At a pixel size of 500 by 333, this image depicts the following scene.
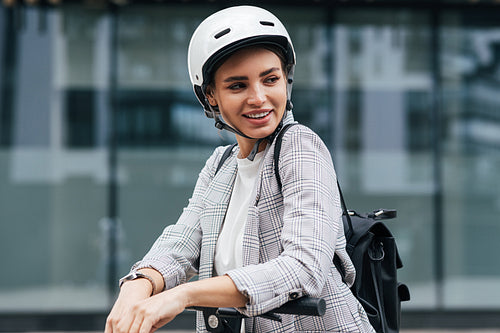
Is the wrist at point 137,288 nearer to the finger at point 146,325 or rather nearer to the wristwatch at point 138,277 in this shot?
the wristwatch at point 138,277

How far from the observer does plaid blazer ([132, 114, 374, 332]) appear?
146 centimetres

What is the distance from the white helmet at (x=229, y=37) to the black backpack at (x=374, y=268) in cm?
26

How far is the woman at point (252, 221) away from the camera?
145 cm

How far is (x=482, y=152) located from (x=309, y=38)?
7.85 feet

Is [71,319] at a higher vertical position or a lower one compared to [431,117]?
lower

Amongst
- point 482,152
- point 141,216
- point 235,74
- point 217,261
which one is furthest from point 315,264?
point 482,152

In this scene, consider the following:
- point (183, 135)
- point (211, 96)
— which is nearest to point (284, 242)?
point (211, 96)

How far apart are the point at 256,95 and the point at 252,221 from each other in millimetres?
346

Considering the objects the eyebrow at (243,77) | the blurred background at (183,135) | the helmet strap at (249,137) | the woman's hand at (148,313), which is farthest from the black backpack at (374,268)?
the blurred background at (183,135)

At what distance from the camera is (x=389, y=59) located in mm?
7070

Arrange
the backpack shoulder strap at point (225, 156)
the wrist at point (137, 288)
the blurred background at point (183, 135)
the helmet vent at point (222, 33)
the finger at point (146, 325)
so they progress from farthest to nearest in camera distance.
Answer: the blurred background at point (183, 135), the backpack shoulder strap at point (225, 156), the helmet vent at point (222, 33), the wrist at point (137, 288), the finger at point (146, 325)

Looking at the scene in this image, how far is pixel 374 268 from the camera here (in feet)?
5.93

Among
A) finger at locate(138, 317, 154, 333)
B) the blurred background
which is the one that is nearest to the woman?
finger at locate(138, 317, 154, 333)

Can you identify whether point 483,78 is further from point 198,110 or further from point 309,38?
point 198,110
